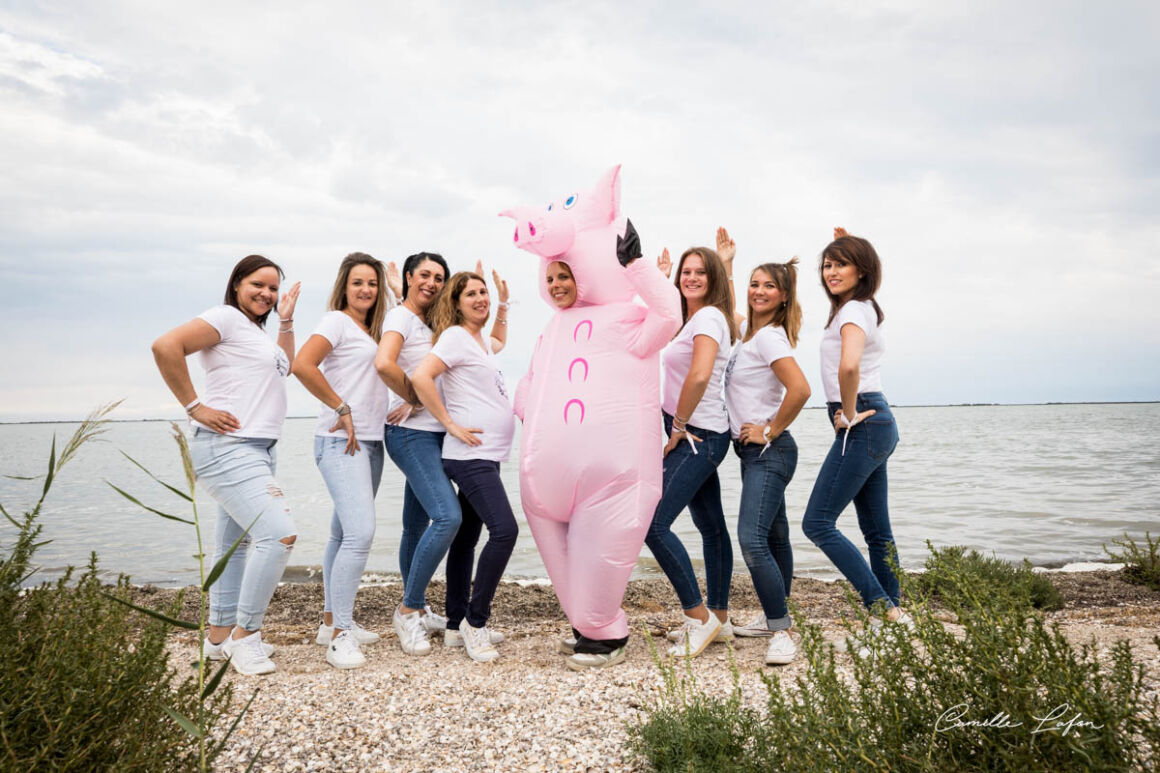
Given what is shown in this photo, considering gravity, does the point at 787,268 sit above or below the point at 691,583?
above

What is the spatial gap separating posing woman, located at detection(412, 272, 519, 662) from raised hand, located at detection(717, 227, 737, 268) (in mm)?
1827

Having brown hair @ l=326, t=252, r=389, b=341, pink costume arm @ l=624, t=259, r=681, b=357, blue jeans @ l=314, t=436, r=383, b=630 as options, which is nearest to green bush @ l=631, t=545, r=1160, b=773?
pink costume arm @ l=624, t=259, r=681, b=357

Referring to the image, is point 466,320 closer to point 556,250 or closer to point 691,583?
point 556,250

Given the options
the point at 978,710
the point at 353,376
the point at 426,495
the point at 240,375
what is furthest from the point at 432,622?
the point at 978,710

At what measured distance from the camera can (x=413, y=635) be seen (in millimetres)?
5039

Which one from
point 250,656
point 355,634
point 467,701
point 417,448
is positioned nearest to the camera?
point 467,701

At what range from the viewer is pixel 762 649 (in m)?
5.04

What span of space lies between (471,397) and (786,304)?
2.22 meters

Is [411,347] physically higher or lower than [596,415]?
higher

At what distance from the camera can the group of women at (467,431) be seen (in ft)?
14.8

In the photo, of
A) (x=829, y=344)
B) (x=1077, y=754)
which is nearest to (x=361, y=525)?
(x=829, y=344)

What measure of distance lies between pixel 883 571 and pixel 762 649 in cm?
99

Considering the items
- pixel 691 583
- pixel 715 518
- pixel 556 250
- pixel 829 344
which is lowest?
pixel 691 583

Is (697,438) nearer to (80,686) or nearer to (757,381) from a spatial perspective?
(757,381)
